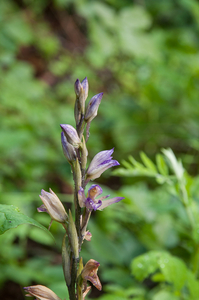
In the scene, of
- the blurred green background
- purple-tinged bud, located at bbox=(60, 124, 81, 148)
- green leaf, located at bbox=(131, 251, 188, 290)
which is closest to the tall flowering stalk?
purple-tinged bud, located at bbox=(60, 124, 81, 148)

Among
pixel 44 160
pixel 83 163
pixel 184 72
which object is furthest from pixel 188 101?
pixel 83 163

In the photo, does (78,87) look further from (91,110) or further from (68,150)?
(68,150)

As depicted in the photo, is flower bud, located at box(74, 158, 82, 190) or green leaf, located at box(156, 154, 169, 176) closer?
flower bud, located at box(74, 158, 82, 190)

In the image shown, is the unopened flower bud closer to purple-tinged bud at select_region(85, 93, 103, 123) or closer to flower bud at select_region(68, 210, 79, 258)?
flower bud at select_region(68, 210, 79, 258)

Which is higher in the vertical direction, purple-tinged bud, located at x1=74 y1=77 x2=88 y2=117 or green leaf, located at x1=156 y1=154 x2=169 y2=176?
purple-tinged bud, located at x1=74 y1=77 x2=88 y2=117

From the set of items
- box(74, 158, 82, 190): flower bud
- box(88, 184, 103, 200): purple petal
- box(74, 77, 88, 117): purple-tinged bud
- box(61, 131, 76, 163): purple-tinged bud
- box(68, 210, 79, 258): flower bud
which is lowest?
box(68, 210, 79, 258): flower bud

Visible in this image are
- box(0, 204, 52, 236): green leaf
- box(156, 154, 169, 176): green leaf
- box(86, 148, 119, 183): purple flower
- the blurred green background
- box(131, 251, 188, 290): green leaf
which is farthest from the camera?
the blurred green background

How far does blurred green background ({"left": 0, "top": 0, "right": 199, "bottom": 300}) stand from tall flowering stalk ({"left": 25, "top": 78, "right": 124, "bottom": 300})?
663mm

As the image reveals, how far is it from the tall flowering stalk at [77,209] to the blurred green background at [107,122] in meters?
0.66

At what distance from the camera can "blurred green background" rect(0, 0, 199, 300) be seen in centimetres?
188

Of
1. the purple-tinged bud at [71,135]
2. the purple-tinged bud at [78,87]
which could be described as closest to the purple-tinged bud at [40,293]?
the purple-tinged bud at [71,135]

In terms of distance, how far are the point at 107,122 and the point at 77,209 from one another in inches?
126

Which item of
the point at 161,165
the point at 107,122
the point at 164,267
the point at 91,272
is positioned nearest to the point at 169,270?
the point at 164,267

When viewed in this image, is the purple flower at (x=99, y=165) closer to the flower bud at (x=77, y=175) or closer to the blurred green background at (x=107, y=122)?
the flower bud at (x=77, y=175)
